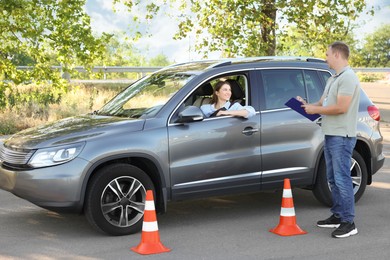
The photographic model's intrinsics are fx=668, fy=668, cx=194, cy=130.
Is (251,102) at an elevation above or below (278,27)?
below

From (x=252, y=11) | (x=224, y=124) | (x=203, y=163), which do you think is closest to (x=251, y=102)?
(x=224, y=124)

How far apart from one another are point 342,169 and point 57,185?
2.82 m

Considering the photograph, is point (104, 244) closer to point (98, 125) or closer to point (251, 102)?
point (98, 125)

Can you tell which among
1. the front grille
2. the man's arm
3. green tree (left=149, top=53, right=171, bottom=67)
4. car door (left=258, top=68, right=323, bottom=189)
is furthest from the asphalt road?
green tree (left=149, top=53, right=171, bottom=67)

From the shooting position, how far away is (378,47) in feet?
264

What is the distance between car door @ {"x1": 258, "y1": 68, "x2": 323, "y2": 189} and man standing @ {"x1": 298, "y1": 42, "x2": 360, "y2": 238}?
0.71 m

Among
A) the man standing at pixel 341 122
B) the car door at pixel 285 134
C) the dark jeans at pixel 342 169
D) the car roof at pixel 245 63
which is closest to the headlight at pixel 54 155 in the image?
the car roof at pixel 245 63

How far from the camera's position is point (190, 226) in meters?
7.23

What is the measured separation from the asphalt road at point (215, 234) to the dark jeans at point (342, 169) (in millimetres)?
293

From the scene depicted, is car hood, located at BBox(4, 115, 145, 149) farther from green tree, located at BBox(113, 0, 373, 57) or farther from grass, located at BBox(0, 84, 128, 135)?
green tree, located at BBox(113, 0, 373, 57)

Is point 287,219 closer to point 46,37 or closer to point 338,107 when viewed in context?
point 338,107

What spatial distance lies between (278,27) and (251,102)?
15.6 meters

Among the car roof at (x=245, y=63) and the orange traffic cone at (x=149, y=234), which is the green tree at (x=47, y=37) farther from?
the orange traffic cone at (x=149, y=234)

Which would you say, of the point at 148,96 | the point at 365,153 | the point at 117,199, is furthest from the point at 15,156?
the point at 365,153
